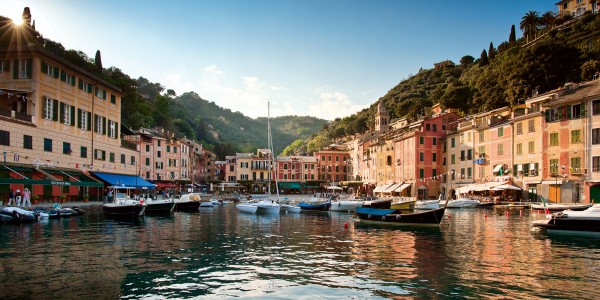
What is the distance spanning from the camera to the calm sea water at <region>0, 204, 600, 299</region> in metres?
13.2

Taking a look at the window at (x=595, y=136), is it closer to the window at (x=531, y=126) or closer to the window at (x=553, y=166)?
the window at (x=553, y=166)

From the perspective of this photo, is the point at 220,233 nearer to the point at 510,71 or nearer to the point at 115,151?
the point at 115,151

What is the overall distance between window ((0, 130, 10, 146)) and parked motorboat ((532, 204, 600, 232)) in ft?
129

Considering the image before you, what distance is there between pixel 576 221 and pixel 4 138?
40.9 metres

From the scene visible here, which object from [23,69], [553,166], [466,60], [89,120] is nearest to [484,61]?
[466,60]

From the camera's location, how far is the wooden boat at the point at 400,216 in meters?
30.5

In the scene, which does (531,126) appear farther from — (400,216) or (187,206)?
(187,206)

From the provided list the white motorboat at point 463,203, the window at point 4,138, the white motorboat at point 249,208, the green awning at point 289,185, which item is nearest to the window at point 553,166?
the white motorboat at point 463,203

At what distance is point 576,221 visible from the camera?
25.8m

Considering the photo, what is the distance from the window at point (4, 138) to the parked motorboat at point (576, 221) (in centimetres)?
3946

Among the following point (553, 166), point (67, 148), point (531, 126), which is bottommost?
point (553, 166)

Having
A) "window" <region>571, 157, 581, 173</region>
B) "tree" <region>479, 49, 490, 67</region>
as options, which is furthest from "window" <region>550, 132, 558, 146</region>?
"tree" <region>479, 49, 490, 67</region>

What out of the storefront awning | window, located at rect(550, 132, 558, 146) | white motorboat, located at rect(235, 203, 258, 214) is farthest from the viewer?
white motorboat, located at rect(235, 203, 258, 214)

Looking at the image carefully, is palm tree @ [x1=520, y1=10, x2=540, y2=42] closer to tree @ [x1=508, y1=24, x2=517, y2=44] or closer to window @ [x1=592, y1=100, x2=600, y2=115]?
tree @ [x1=508, y1=24, x2=517, y2=44]
